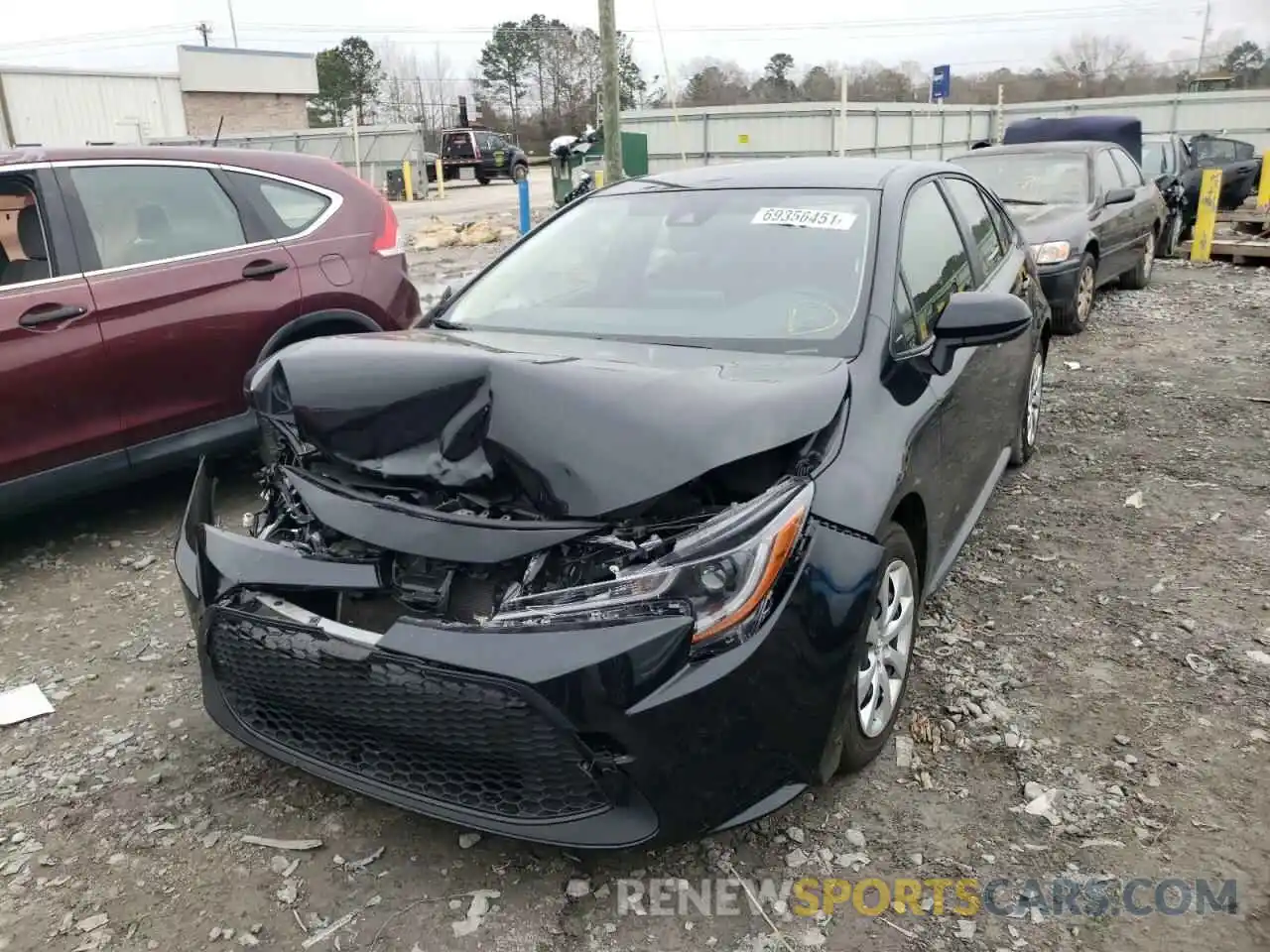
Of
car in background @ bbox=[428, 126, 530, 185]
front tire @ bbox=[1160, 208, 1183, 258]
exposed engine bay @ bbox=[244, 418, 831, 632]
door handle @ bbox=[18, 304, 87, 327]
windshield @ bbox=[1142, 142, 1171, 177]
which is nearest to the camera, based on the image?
exposed engine bay @ bbox=[244, 418, 831, 632]

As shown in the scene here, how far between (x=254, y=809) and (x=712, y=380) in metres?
1.71

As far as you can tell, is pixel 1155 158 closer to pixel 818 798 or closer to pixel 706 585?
pixel 818 798

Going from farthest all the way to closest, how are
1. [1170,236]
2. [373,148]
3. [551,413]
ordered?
[373,148], [1170,236], [551,413]

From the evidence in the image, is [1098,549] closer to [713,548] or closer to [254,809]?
[713,548]

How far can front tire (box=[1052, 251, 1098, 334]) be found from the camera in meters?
7.96

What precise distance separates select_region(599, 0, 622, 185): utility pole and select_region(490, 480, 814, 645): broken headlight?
11.4 metres

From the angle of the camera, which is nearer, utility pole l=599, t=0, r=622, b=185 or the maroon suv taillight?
the maroon suv taillight

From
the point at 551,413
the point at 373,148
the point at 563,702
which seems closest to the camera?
the point at 563,702

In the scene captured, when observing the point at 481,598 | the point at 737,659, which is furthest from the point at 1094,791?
the point at 481,598

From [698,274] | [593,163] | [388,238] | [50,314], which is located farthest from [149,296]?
[593,163]

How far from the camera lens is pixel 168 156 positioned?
468 centimetres

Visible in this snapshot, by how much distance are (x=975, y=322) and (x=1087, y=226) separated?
601 cm

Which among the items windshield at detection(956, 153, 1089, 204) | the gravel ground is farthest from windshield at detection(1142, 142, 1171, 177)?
the gravel ground

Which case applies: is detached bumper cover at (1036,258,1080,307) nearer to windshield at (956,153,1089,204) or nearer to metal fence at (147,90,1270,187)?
windshield at (956,153,1089,204)
